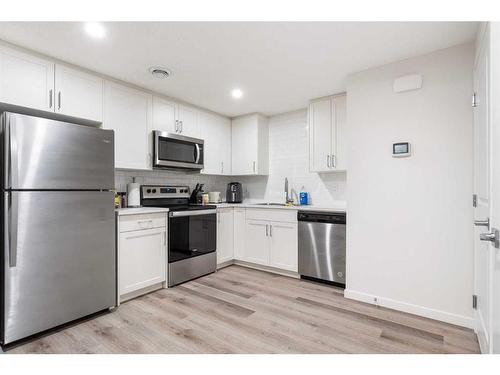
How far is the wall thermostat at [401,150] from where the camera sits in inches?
94.9

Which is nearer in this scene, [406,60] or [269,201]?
[406,60]

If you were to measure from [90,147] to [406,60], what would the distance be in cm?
282

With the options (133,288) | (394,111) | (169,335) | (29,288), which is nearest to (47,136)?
(29,288)

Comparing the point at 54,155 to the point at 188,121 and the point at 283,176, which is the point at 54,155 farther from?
the point at 283,176

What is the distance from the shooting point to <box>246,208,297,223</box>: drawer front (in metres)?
3.44

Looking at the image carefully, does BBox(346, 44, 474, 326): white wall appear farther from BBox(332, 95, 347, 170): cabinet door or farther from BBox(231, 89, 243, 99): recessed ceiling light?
BBox(231, 89, 243, 99): recessed ceiling light

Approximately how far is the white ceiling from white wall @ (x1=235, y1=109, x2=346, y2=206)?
3.60 ft

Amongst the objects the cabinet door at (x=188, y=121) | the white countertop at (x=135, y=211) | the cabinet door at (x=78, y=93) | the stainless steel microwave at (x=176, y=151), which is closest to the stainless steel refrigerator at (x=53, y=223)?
the white countertop at (x=135, y=211)

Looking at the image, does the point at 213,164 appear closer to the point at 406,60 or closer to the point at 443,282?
the point at 406,60

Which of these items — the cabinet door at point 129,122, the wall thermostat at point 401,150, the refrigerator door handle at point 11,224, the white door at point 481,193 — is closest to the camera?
the white door at point 481,193

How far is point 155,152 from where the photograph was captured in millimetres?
3236

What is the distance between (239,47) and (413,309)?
2.68 m

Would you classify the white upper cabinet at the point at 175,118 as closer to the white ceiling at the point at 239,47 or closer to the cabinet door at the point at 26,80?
the white ceiling at the point at 239,47

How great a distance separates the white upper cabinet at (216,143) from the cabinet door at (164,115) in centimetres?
51
